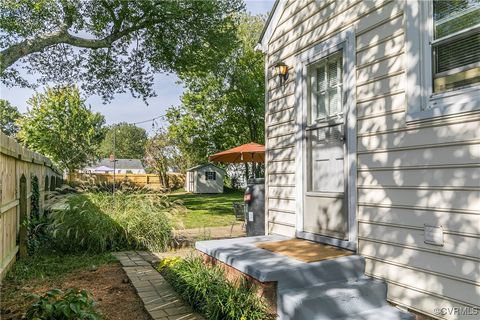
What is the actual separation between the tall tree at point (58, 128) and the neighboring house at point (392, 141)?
2115 cm

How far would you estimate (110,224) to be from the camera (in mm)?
6254

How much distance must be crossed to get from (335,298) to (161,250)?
407 centimetres

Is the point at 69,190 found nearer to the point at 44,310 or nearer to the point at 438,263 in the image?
the point at 44,310

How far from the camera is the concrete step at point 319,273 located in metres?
3.01

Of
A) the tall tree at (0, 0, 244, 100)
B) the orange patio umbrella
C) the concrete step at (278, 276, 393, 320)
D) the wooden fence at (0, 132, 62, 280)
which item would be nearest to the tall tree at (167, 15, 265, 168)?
the tall tree at (0, 0, 244, 100)

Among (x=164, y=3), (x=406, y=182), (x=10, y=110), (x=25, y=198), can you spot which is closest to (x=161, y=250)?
(x=25, y=198)

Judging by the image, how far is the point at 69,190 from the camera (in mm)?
8148

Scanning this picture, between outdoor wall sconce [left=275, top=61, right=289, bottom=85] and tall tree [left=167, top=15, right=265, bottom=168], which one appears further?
tall tree [left=167, top=15, right=265, bottom=168]

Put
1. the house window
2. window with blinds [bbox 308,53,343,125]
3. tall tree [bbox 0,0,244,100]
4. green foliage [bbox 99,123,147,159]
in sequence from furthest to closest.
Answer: green foliage [bbox 99,123,147,159] < the house window < tall tree [bbox 0,0,244,100] < window with blinds [bbox 308,53,343,125]

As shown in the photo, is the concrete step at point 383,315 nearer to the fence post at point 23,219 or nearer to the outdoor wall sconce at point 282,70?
the outdoor wall sconce at point 282,70

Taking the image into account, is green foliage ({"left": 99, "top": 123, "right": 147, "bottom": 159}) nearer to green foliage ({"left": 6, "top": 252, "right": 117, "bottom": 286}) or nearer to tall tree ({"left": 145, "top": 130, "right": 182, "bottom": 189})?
tall tree ({"left": 145, "top": 130, "right": 182, "bottom": 189})

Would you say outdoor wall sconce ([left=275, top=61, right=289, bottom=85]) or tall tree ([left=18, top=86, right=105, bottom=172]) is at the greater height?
tall tree ([left=18, top=86, right=105, bottom=172])

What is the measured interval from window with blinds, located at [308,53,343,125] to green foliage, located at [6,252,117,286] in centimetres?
384

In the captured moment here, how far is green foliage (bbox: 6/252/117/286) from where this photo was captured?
174 inches
